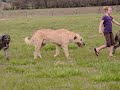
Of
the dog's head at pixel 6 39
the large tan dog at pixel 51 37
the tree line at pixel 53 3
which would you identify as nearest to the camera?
the dog's head at pixel 6 39

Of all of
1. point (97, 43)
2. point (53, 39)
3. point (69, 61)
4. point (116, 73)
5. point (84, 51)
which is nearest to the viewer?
point (116, 73)

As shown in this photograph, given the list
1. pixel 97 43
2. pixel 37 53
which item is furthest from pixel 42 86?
pixel 97 43

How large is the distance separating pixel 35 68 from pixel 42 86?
8.45ft

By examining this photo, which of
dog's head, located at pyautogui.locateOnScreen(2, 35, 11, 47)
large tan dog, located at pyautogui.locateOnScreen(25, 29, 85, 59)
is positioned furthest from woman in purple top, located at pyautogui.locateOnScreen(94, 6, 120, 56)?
dog's head, located at pyautogui.locateOnScreen(2, 35, 11, 47)

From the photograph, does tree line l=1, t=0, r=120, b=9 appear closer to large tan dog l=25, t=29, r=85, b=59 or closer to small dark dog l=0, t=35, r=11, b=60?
large tan dog l=25, t=29, r=85, b=59

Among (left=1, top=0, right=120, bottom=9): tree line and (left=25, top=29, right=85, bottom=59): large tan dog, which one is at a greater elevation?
(left=1, top=0, right=120, bottom=9): tree line

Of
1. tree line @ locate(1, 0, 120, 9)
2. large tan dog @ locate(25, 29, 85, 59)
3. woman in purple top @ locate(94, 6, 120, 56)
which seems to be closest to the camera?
large tan dog @ locate(25, 29, 85, 59)

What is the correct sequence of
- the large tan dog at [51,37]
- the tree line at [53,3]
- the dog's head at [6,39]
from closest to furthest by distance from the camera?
the dog's head at [6,39] < the large tan dog at [51,37] < the tree line at [53,3]

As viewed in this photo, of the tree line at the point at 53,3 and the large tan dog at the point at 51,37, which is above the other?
the tree line at the point at 53,3

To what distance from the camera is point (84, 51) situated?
14594 mm

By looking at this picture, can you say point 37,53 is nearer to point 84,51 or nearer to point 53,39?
point 53,39

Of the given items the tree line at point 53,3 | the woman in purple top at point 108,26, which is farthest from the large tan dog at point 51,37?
the tree line at point 53,3

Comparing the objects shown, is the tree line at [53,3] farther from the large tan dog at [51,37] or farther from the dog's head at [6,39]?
the dog's head at [6,39]

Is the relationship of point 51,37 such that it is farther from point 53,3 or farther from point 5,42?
point 53,3
